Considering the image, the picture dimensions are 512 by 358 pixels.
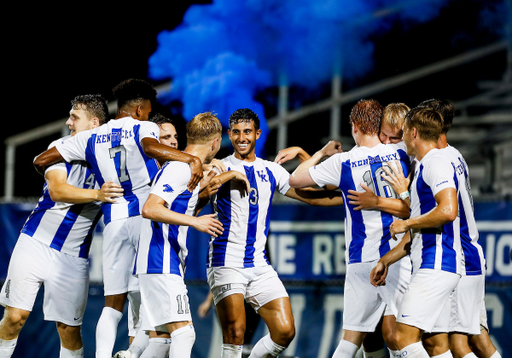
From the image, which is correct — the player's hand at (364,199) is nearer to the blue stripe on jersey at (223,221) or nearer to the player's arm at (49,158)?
the blue stripe on jersey at (223,221)

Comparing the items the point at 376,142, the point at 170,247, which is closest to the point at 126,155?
the point at 170,247

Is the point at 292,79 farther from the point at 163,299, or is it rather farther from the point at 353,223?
the point at 163,299

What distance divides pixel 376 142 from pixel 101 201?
2269mm

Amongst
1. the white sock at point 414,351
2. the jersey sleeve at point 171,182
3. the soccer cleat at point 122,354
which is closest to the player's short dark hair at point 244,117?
the jersey sleeve at point 171,182

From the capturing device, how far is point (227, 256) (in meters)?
4.81

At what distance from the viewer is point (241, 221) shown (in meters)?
4.87

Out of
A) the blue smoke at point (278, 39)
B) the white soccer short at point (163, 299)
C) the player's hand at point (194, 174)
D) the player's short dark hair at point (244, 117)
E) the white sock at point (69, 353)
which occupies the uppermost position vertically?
the blue smoke at point (278, 39)

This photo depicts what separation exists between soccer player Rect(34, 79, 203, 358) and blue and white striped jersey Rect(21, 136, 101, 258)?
0.21 meters

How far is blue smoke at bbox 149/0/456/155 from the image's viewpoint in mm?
9953

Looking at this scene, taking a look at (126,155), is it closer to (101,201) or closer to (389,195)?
(101,201)

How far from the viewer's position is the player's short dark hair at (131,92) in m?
5.06

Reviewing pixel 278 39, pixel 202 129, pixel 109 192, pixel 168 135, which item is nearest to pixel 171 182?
pixel 202 129

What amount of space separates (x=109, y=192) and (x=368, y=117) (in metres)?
2.13

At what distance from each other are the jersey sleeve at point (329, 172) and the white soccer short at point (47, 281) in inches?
84.3
